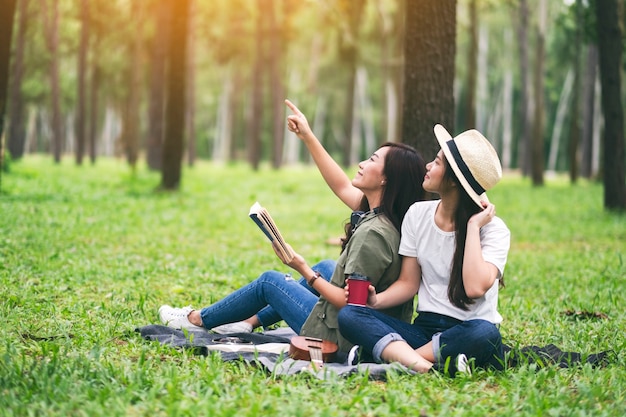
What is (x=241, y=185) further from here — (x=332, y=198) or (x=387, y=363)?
(x=387, y=363)

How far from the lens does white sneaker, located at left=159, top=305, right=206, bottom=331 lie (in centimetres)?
534

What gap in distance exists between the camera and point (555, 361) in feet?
15.6

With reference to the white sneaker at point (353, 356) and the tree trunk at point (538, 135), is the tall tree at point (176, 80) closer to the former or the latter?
the white sneaker at point (353, 356)

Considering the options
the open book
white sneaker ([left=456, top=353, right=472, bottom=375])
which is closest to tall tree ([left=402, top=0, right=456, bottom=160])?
white sneaker ([left=456, top=353, right=472, bottom=375])

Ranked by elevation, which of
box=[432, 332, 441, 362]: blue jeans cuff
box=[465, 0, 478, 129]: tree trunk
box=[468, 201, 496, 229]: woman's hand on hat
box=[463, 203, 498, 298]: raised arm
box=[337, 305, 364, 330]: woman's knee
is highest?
box=[465, 0, 478, 129]: tree trunk

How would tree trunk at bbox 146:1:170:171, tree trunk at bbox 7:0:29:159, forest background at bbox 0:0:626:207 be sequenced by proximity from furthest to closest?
tree trunk at bbox 146:1:170:171 < tree trunk at bbox 7:0:29:159 < forest background at bbox 0:0:626:207

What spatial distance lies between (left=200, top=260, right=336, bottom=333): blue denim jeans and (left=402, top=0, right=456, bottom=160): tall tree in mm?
3322

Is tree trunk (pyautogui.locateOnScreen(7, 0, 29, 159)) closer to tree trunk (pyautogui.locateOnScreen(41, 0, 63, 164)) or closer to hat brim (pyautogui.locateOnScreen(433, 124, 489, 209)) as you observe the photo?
tree trunk (pyautogui.locateOnScreen(41, 0, 63, 164))

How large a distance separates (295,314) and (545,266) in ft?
17.1

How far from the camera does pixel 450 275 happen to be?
4445 millimetres

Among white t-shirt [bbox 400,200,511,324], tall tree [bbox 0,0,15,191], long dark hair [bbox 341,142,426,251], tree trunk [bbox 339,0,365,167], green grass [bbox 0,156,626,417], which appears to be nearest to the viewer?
green grass [bbox 0,156,626,417]

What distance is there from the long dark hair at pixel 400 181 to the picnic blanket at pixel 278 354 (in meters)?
0.91

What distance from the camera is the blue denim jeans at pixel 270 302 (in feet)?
16.2

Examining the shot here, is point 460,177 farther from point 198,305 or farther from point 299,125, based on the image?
point 198,305
